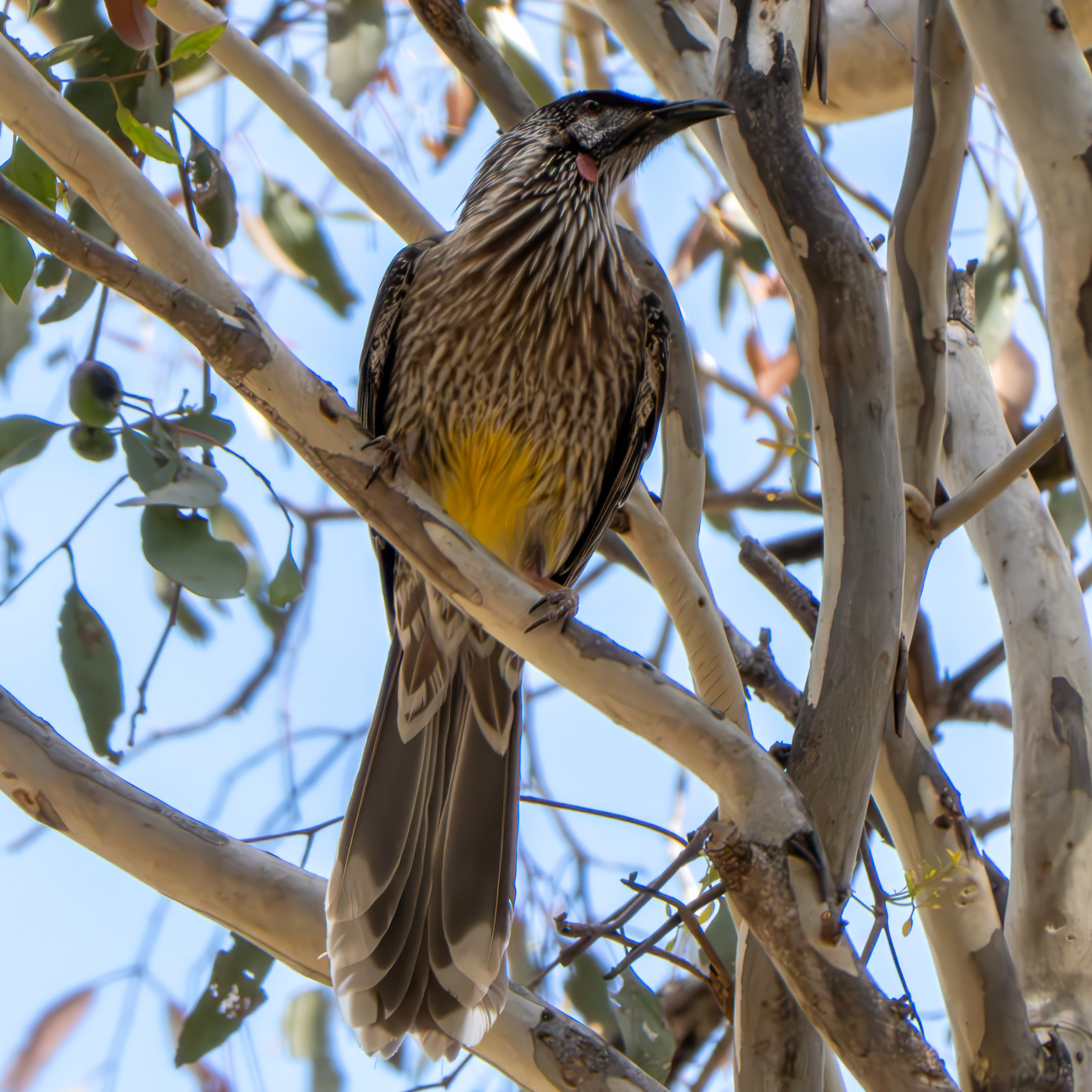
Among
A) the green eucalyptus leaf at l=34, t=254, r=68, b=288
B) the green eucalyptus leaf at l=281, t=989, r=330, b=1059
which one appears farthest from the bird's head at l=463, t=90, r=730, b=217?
the green eucalyptus leaf at l=281, t=989, r=330, b=1059

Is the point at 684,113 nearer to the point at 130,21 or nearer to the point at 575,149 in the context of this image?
the point at 575,149

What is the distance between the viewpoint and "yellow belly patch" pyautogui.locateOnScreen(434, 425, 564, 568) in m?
1.92

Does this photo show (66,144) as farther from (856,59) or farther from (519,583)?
(856,59)

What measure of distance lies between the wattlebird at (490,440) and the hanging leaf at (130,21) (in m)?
0.77

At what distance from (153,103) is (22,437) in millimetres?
579

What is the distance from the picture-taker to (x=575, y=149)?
227 cm

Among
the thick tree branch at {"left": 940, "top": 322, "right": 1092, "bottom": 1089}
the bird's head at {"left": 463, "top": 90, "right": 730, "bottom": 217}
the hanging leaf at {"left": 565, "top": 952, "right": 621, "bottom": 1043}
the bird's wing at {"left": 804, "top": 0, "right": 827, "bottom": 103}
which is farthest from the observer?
the bird's head at {"left": 463, "top": 90, "right": 730, "bottom": 217}

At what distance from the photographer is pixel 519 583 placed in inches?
48.4

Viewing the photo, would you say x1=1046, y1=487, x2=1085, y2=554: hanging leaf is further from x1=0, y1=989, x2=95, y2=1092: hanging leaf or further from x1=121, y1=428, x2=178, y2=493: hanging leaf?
x1=0, y1=989, x2=95, y2=1092: hanging leaf

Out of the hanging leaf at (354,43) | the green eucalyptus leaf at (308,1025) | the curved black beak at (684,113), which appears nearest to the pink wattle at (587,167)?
the curved black beak at (684,113)

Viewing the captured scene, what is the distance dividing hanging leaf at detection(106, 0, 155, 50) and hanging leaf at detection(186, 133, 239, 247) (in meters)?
0.70

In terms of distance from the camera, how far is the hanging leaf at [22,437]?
158 cm

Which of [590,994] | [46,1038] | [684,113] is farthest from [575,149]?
[46,1038]

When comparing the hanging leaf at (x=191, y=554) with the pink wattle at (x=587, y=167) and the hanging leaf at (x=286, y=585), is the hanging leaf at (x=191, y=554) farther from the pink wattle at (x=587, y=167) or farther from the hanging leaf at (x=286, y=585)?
the pink wattle at (x=587, y=167)
